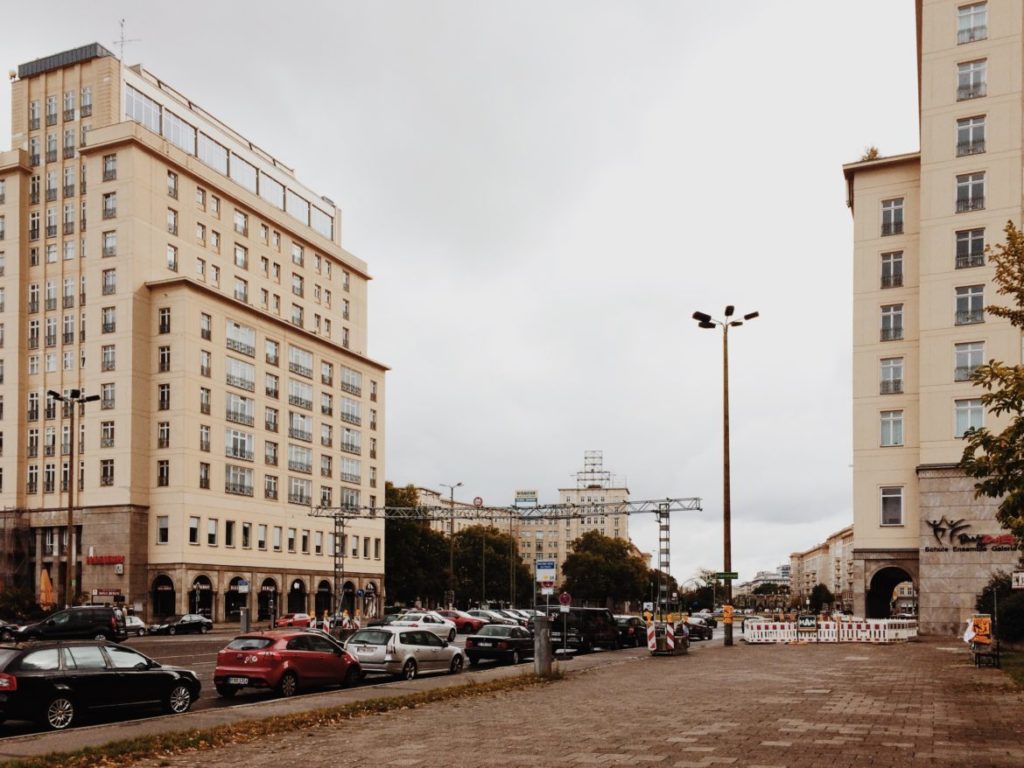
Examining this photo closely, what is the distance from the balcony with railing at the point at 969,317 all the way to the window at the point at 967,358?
96 centimetres

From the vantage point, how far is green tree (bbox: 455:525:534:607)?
129125 mm

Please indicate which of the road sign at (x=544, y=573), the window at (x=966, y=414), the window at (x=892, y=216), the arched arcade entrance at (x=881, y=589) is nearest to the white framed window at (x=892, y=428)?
the window at (x=966, y=414)

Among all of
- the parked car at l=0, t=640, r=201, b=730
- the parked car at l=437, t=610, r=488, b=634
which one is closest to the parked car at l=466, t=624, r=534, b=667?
the parked car at l=0, t=640, r=201, b=730

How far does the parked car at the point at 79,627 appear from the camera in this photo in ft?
151

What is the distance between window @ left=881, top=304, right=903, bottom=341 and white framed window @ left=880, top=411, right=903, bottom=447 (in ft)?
12.6

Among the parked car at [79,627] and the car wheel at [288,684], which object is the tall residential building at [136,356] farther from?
the car wheel at [288,684]

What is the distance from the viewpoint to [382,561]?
98.5 meters

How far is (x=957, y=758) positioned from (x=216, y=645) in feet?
122

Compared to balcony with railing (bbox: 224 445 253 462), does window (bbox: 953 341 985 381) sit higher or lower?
higher

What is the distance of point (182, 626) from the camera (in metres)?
62.7

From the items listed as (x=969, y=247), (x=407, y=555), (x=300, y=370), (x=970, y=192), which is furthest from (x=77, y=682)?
(x=407, y=555)

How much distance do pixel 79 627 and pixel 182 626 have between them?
1646 cm

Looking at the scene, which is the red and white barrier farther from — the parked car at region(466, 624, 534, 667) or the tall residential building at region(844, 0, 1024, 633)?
the parked car at region(466, 624, 534, 667)

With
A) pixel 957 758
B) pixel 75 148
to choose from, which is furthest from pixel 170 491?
pixel 957 758
